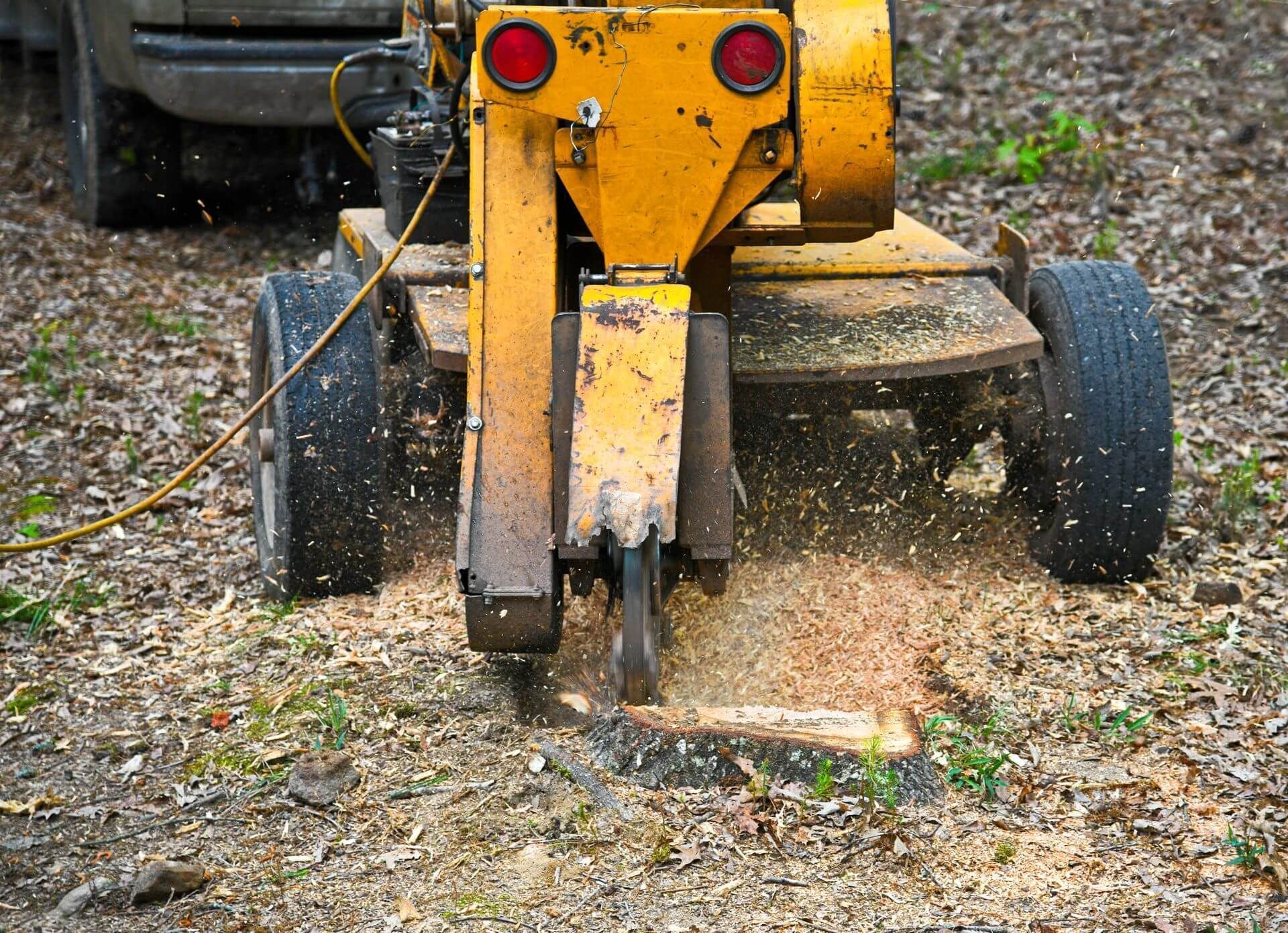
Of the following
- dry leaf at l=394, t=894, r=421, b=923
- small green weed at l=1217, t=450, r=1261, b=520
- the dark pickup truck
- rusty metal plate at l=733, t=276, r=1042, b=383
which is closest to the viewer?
dry leaf at l=394, t=894, r=421, b=923

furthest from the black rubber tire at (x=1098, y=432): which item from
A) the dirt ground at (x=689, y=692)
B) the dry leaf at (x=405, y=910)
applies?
the dry leaf at (x=405, y=910)

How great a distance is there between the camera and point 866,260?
15.6 feet

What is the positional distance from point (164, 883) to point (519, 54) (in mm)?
1945

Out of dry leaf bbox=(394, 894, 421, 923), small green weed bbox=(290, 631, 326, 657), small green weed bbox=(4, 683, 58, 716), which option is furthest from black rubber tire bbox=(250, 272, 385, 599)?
dry leaf bbox=(394, 894, 421, 923)

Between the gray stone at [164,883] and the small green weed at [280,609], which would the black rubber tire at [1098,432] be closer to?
the small green weed at [280,609]

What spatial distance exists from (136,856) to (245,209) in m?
6.27

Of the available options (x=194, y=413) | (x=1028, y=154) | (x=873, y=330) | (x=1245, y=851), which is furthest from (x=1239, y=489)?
(x=194, y=413)

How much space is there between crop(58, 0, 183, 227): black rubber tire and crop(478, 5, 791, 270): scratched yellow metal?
5.34 m

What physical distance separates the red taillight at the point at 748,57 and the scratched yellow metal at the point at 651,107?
2 centimetres

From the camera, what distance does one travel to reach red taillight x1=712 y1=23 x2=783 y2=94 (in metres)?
3.29

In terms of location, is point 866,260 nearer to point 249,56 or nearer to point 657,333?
point 657,333

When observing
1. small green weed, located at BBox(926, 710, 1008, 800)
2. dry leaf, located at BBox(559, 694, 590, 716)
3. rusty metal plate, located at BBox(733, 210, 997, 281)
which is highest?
rusty metal plate, located at BBox(733, 210, 997, 281)

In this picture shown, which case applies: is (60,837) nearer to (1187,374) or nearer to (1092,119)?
(1187,374)

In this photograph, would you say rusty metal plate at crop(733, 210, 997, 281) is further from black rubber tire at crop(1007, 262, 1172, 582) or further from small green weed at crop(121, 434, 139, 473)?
small green weed at crop(121, 434, 139, 473)
